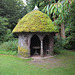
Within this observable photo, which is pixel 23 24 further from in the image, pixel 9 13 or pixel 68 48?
pixel 9 13

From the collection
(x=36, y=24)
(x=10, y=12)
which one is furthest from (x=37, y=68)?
(x=10, y=12)

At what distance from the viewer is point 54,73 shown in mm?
5367

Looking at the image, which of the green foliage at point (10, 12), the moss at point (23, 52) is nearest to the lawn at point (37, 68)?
the moss at point (23, 52)

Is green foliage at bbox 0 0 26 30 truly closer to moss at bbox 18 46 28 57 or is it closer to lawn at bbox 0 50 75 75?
moss at bbox 18 46 28 57

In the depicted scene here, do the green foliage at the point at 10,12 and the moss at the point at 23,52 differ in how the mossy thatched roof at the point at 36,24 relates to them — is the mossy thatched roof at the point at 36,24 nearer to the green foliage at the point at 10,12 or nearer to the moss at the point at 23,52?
the moss at the point at 23,52

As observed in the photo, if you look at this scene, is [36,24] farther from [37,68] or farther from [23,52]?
[37,68]

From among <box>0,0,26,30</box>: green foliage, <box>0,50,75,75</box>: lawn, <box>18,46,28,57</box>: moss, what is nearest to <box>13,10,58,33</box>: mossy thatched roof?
<box>18,46,28,57</box>: moss

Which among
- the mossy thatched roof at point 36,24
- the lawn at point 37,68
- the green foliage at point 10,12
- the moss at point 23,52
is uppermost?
the green foliage at point 10,12

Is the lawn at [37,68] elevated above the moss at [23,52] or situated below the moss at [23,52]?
below

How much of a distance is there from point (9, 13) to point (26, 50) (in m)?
15.1

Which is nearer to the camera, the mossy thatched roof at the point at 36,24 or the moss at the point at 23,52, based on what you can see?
the mossy thatched roof at the point at 36,24

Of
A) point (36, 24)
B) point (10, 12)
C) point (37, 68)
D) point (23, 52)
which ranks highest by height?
point (10, 12)

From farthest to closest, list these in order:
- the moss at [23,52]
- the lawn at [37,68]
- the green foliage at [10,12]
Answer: the green foliage at [10,12] < the moss at [23,52] < the lawn at [37,68]

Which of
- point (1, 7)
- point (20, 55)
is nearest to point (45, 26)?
point (20, 55)
